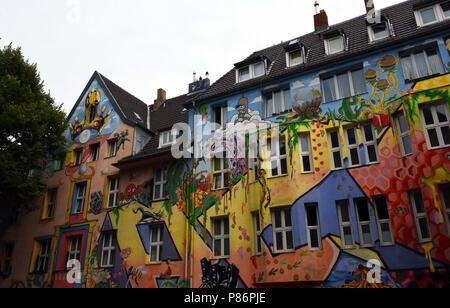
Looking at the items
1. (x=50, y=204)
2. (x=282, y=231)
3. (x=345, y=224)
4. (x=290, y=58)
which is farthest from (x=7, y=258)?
(x=290, y=58)

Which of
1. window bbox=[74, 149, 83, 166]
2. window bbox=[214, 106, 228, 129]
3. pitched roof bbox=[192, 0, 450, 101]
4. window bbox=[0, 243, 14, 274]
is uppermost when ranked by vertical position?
pitched roof bbox=[192, 0, 450, 101]

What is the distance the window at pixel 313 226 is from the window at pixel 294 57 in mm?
8191

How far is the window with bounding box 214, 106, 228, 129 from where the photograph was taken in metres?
19.8

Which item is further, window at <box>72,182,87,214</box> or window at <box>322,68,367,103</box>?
window at <box>72,182,87,214</box>

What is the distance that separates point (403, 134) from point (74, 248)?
18564 mm

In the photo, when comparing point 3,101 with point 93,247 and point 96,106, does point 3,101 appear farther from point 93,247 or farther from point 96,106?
point 93,247

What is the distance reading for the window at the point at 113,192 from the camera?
21.2 m

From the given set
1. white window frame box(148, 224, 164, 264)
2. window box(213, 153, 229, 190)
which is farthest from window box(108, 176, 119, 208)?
window box(213, 153, 229, 190)

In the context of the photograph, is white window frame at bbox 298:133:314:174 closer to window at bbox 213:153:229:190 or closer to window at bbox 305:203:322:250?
window at bbox 305:203:322:250

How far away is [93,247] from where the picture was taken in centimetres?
2039

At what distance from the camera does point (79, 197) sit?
22625 millimetres

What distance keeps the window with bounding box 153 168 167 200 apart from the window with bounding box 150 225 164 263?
1665 mm
